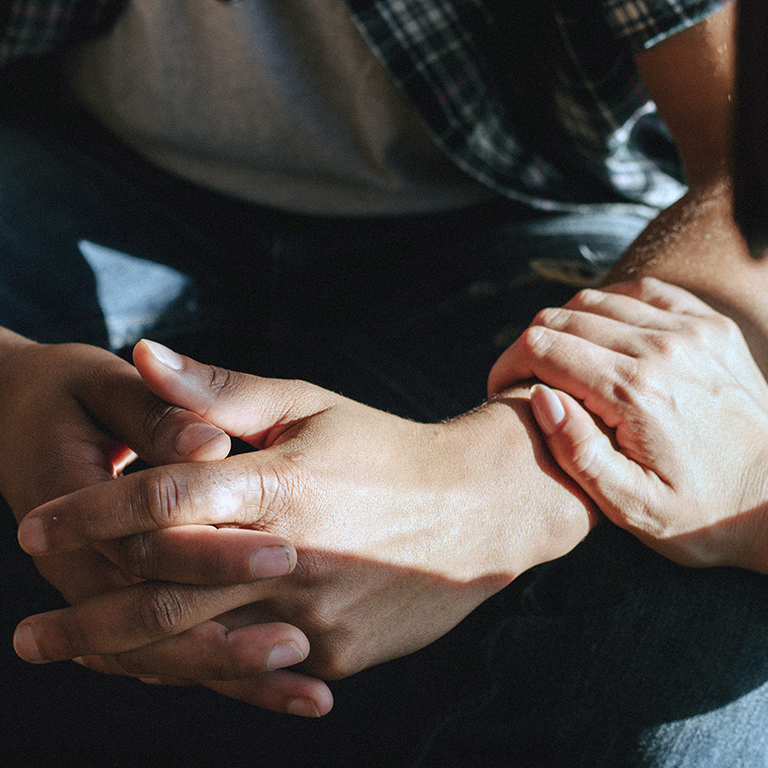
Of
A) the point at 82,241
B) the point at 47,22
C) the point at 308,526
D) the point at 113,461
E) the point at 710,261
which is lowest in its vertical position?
the point at 710,261

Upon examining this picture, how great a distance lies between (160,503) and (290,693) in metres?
0.26

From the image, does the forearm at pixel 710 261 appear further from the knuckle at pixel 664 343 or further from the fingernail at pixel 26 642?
the fingernail at pixel 26 642

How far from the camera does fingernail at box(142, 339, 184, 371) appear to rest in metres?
0.65

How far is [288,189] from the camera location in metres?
1.16

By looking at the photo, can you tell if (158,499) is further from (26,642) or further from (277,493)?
(26,642)

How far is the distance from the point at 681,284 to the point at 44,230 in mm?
1061

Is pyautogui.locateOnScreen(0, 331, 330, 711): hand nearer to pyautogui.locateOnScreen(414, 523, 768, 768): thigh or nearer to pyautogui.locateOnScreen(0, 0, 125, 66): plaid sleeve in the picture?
pyautogui.locateOnScreen(414, 523, 768, 768): thigh

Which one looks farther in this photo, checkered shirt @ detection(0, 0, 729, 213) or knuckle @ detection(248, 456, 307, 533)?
checkered shirt @ detection(0, 0, 729, 213)

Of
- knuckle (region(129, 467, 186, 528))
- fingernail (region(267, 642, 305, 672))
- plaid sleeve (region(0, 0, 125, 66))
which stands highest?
plaid sleeve (region(0, 0, 125, 66))

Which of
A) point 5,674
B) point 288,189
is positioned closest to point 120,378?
point 5,674

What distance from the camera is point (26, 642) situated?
632 millimetres

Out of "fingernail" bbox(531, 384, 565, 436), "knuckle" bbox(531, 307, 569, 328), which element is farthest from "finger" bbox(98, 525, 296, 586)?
"knuckle" bbox(531, 307, 569, 328)

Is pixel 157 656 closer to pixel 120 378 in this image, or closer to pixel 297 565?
pixel 297 565

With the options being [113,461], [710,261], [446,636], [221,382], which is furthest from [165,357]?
[710,261]
